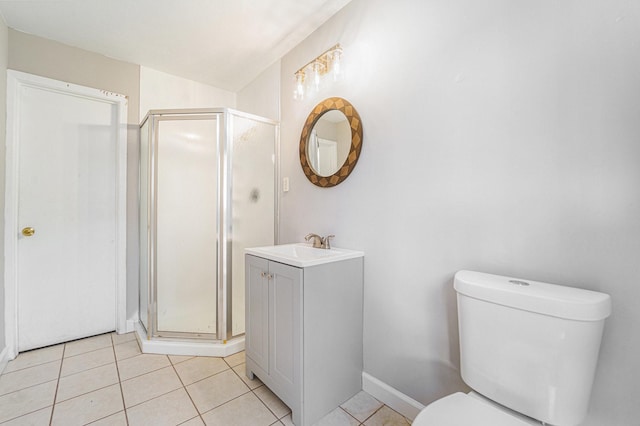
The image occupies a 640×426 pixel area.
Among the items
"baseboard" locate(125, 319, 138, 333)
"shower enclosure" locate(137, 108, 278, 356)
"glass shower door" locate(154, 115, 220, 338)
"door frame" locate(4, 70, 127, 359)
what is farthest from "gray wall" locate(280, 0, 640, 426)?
"door frame" locate(4, 70, 127, 359)

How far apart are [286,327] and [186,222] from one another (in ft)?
4.18

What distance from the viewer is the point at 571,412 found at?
78 cm

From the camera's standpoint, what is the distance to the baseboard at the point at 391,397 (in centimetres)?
136

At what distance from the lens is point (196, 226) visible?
214cm

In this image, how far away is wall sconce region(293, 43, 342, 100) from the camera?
66.7 inches

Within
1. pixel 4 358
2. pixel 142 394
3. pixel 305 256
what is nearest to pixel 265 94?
pixel 305 256

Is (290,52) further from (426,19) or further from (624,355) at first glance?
(624,355)

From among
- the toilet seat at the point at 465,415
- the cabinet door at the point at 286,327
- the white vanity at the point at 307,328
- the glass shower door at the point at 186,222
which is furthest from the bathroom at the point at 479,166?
the glass shower door at the point at 186,222

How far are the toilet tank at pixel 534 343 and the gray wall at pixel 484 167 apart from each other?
0.17 metres

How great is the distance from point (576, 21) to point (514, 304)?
3.20ft

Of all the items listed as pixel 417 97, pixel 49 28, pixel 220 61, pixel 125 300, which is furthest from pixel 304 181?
Answer: pixel 49 28

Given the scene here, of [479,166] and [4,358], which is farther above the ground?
[479,166]

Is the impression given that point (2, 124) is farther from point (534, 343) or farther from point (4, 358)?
point (534, 343)

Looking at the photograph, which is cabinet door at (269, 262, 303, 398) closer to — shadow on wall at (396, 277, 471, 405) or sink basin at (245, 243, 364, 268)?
sink basin at (245, 243, 364, 268)
